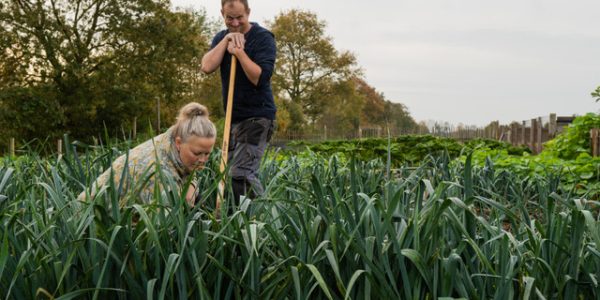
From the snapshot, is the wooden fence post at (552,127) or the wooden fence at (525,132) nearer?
the wooden fence at (525,132)

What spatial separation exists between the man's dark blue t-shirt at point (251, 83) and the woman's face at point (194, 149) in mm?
1163

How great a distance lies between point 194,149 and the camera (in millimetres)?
3330

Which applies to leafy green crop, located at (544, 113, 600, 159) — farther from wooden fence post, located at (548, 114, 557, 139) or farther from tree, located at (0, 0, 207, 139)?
tree, located at (0, 0, 207, 139)

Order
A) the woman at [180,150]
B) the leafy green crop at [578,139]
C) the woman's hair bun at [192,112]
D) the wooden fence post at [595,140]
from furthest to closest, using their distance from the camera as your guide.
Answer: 1. the leafy green crop at [578,139]
2. the wooden fence post at [595,140]
3. the woman's hair bun at [192,112]
4. the woman at [180,150]

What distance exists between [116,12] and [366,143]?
14974mm

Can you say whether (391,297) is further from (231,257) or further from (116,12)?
(116,12)

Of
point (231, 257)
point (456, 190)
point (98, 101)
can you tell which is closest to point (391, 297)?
point (231, 257)

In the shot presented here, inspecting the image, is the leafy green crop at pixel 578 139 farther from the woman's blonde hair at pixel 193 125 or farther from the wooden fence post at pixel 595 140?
the woman's blonde hair at pixel 193 125

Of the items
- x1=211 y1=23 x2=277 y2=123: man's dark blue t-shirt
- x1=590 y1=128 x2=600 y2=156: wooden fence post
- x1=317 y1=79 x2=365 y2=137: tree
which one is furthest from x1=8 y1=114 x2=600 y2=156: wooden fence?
x1=317 y1=79 x2=365 y2=137: tree

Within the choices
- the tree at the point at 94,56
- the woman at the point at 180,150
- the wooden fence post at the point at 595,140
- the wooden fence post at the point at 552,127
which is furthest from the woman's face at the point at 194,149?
the tree at the point at 94,56

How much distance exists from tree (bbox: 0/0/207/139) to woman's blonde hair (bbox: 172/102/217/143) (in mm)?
24354

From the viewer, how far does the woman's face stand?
10.9 ft

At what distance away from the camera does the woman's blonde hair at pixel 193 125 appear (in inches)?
130

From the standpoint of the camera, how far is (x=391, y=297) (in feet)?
6.39
